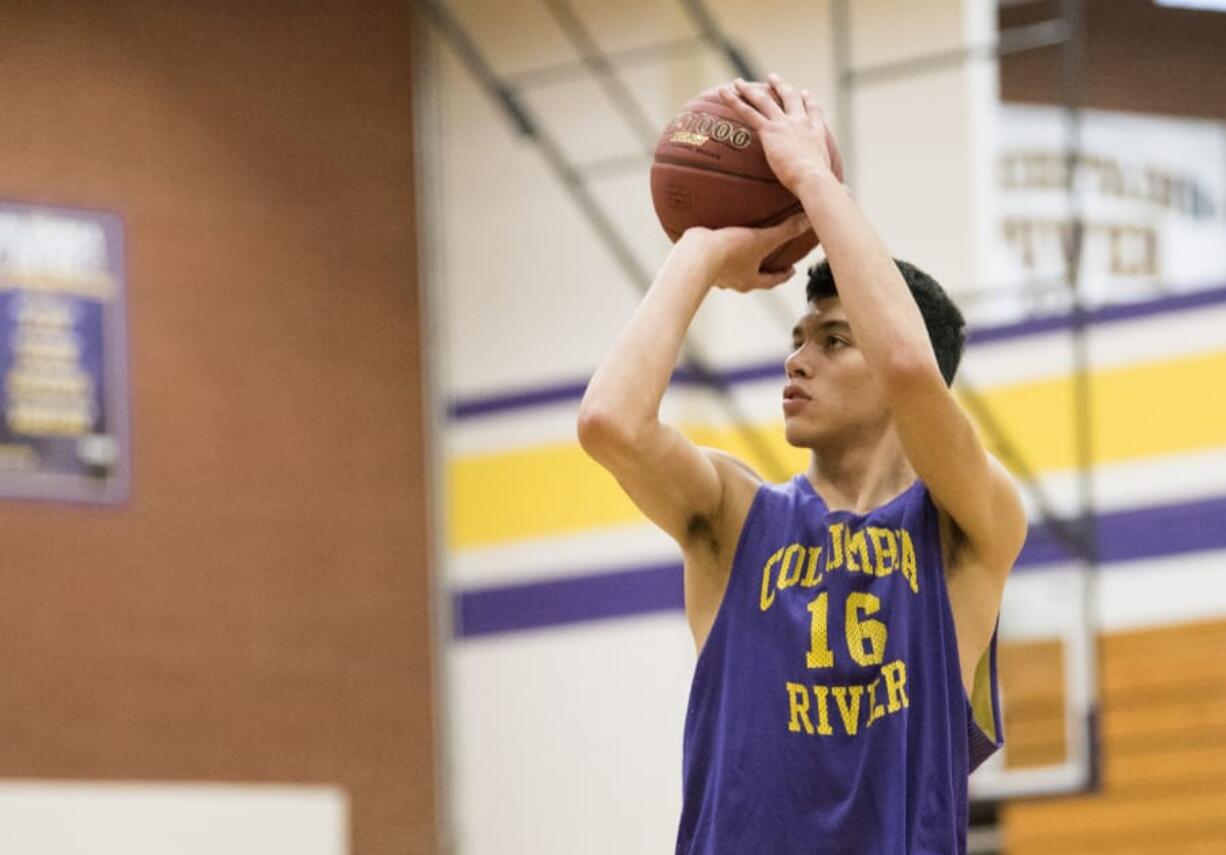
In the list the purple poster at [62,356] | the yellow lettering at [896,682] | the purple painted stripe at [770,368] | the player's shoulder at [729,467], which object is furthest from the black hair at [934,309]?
the purple poster at [62,356]

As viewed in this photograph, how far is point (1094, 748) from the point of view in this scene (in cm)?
812

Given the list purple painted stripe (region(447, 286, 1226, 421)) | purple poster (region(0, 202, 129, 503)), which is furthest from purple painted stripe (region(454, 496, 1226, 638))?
purple poster (region(0, 202, 129, 503))

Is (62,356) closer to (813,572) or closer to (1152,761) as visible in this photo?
(1152,761)

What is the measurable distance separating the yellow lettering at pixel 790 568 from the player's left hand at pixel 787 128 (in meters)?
0.57

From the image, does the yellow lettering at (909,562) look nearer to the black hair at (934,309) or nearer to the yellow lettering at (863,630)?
the yellow lettering at (863,630)

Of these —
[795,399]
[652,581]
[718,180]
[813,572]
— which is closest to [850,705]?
[813,572]

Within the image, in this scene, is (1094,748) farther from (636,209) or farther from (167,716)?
(167,716)

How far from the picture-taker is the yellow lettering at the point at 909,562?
3361 mm

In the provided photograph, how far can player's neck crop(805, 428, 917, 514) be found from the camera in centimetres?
351

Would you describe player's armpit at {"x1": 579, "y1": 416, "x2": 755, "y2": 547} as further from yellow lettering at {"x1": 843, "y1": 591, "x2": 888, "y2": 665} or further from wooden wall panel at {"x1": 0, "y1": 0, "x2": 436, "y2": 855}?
wooden wall panel at {"x1": 0, "y1": 0, "x2": 436, "y2": 855}

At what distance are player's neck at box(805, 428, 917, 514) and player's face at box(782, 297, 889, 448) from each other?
0.08 feet

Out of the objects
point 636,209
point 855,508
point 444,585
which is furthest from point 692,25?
point 855,508

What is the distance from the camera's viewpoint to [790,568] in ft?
11.2

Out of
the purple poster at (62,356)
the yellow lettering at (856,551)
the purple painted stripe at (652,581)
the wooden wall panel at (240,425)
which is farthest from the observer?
the wooden wall panel at (240,425)
